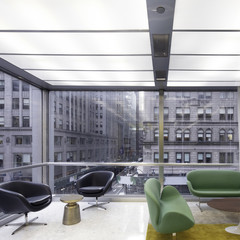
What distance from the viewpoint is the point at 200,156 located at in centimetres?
611

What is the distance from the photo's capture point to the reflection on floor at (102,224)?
3.84 meters

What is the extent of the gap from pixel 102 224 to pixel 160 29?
3.38 metres

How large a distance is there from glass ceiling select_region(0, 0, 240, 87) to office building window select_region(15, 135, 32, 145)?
138 centimetres

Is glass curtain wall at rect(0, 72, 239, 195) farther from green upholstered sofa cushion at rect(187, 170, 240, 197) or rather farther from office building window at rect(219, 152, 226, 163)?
green upholstered sofa cushion at rect(187, 170, 240, 197)

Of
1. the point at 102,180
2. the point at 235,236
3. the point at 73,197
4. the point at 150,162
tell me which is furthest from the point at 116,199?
the point at 235,236

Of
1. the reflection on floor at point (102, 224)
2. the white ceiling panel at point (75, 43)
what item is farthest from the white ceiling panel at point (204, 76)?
the reflection on floor at point (102, 224)

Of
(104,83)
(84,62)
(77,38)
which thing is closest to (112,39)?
(77,38)

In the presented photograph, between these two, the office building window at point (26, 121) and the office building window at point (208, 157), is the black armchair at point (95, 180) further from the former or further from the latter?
the office building window at point (208, 157)

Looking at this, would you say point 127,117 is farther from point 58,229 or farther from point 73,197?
point 58,229

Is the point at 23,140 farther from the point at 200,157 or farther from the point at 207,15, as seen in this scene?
the point at 207,15

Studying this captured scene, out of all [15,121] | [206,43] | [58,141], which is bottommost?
[58,141]

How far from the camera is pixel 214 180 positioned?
5625mm

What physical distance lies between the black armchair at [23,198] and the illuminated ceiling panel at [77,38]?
2.21 metres

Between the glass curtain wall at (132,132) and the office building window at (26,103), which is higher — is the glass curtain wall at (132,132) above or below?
below
